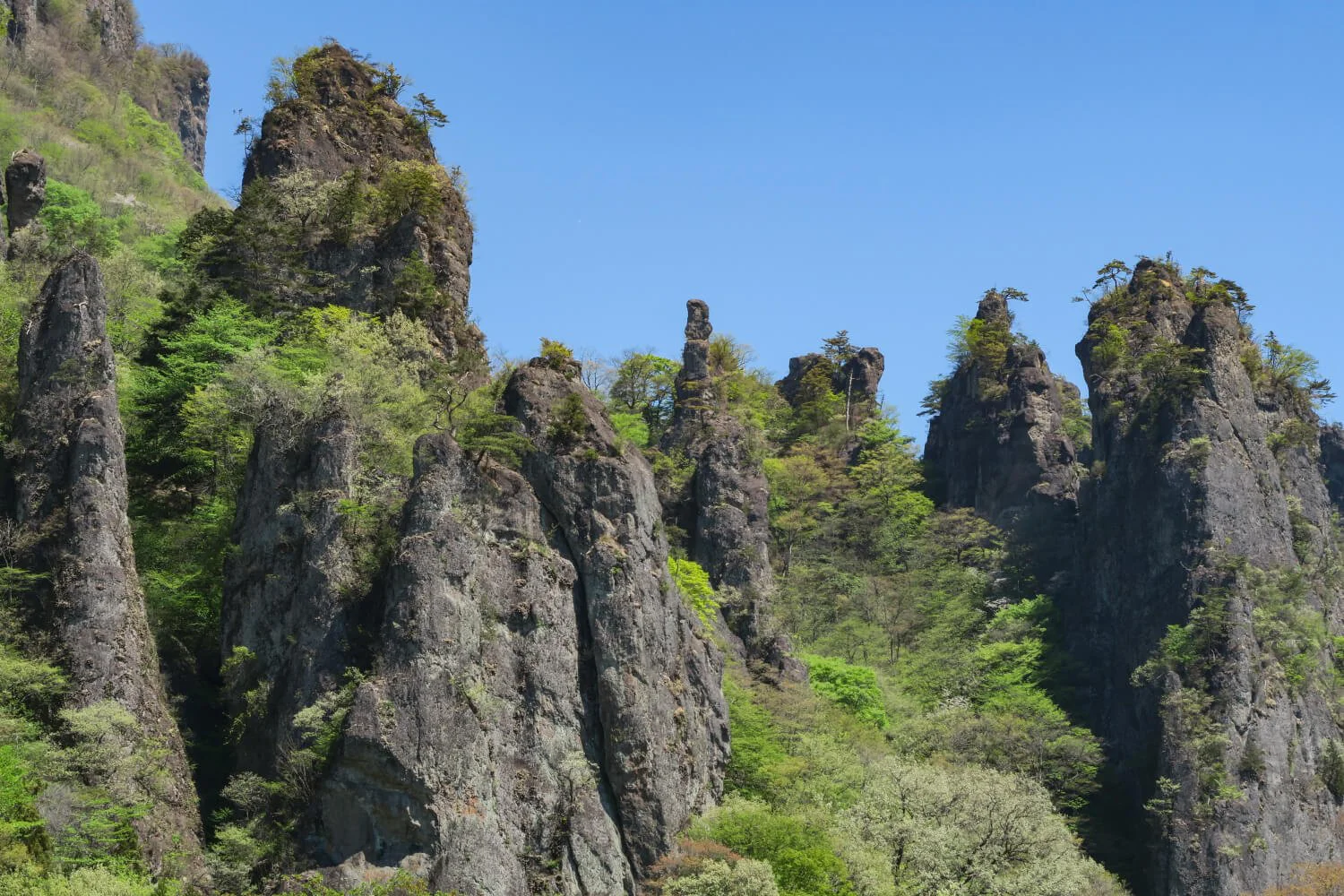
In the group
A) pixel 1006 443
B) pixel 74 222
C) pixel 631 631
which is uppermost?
pixel 1006 443

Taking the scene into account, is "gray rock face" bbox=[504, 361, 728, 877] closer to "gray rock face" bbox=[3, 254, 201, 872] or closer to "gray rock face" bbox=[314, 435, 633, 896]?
"gray rock face" bbox=[314, 435, 633, 896]

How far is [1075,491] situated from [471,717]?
178ft

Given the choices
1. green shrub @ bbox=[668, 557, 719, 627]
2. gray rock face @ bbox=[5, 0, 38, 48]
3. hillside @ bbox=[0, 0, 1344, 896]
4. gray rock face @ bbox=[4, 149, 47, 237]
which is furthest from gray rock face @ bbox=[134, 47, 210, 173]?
green shrub @ bbox=[668, 557, 719, 627]

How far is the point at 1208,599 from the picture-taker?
229 ft

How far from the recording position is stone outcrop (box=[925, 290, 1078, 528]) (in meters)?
91.3

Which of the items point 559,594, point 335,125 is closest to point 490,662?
point 559,594

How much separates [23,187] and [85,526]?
82.6 ft

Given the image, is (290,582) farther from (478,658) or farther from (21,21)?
(21,21)

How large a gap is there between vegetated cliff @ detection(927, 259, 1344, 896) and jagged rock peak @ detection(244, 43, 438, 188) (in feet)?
121

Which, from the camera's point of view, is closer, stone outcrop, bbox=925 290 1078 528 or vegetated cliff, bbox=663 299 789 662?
vegetated cliff, bbox=663 299 789 662

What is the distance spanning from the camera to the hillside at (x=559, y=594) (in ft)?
141

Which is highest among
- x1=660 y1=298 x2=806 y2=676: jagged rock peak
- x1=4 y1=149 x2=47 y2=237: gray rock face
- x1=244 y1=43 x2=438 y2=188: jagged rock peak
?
x1=244 y1=43 x2=438 y2=188: jagged rock peak

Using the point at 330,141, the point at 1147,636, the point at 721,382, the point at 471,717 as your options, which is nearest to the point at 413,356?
the point at 330,141

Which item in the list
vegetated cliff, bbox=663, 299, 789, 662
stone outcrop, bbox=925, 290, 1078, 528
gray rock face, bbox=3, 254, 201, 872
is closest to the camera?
gray rock face, bbox=3, 254, 201, 872
